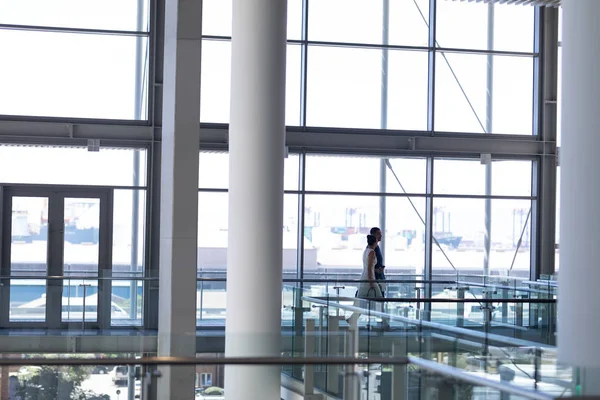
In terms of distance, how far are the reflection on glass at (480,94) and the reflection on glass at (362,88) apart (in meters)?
0.40

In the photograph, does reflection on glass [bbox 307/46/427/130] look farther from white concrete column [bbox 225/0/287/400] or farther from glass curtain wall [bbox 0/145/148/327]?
white concrete column [bbox 225/0/287/400]

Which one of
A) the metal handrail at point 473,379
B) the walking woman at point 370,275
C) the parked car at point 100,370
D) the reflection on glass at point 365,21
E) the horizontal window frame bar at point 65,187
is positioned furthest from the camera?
the reflection on glass at point 365,21

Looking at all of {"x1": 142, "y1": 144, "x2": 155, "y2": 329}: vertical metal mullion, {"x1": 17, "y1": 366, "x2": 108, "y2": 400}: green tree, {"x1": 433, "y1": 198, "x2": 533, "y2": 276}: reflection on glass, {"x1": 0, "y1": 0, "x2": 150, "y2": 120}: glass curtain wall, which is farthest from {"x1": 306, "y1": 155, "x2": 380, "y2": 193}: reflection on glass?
{"x1": 17, "y1": 366, "x2": 108, "y2": 400}: green tree

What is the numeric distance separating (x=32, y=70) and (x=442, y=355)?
43.6ft

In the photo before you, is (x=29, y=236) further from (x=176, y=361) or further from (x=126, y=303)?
Result: (x=176, y=361)

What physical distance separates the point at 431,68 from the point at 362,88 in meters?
1.37

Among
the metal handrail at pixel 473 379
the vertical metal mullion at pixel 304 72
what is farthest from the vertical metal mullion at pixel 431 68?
the metal handrail at pixel 473 379

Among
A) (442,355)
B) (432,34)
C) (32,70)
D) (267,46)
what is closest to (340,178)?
(432,34)

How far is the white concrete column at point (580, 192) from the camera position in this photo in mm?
4105

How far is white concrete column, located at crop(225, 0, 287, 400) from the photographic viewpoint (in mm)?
6785

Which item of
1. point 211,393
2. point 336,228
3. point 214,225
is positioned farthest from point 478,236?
point 211,393

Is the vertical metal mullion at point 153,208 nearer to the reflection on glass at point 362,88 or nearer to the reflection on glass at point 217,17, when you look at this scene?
the reflection on glass at point 217,17

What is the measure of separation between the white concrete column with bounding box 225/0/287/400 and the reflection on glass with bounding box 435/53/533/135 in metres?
11.4

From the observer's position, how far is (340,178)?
693 inches
